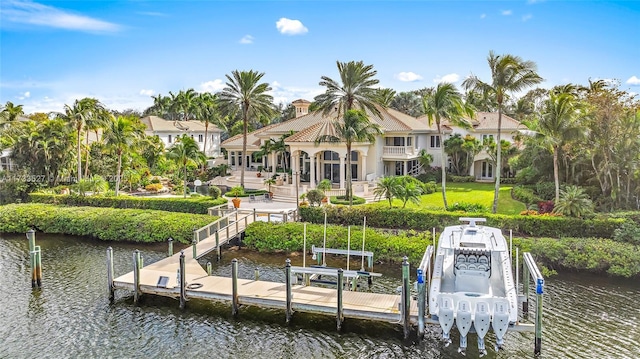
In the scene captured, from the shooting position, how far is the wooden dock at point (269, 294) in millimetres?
17078

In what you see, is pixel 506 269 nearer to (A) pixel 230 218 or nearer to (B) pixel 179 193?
(A) pixel 230 218

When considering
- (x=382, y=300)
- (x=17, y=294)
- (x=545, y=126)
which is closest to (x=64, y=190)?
(x=17, y=294)

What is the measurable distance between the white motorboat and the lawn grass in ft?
40.3

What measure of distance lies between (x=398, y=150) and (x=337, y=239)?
2001cm

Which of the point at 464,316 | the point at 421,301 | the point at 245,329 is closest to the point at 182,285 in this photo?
the point at 245,329

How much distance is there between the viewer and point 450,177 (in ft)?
158

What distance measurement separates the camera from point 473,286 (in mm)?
16266

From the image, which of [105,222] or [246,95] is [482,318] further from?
[246,95]

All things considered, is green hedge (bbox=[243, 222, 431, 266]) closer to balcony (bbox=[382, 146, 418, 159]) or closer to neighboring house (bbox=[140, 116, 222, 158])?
balcony (bbox=[382, 146, 418, 159])

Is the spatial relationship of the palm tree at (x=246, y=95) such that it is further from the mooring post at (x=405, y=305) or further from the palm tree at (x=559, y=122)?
the mooring post at (x=405, y=305)

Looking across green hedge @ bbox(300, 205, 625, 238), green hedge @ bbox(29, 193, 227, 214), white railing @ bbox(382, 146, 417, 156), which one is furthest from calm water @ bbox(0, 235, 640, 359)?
white railing @ bbox(382, 146, 417, 156)

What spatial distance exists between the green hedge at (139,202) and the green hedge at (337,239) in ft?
20.5

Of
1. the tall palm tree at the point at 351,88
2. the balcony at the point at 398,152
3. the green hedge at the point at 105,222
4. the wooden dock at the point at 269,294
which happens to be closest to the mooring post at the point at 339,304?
the wooden dock at the point at 269,294

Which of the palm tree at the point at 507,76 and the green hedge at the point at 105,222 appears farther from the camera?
the green hedge at the point at 105,222
